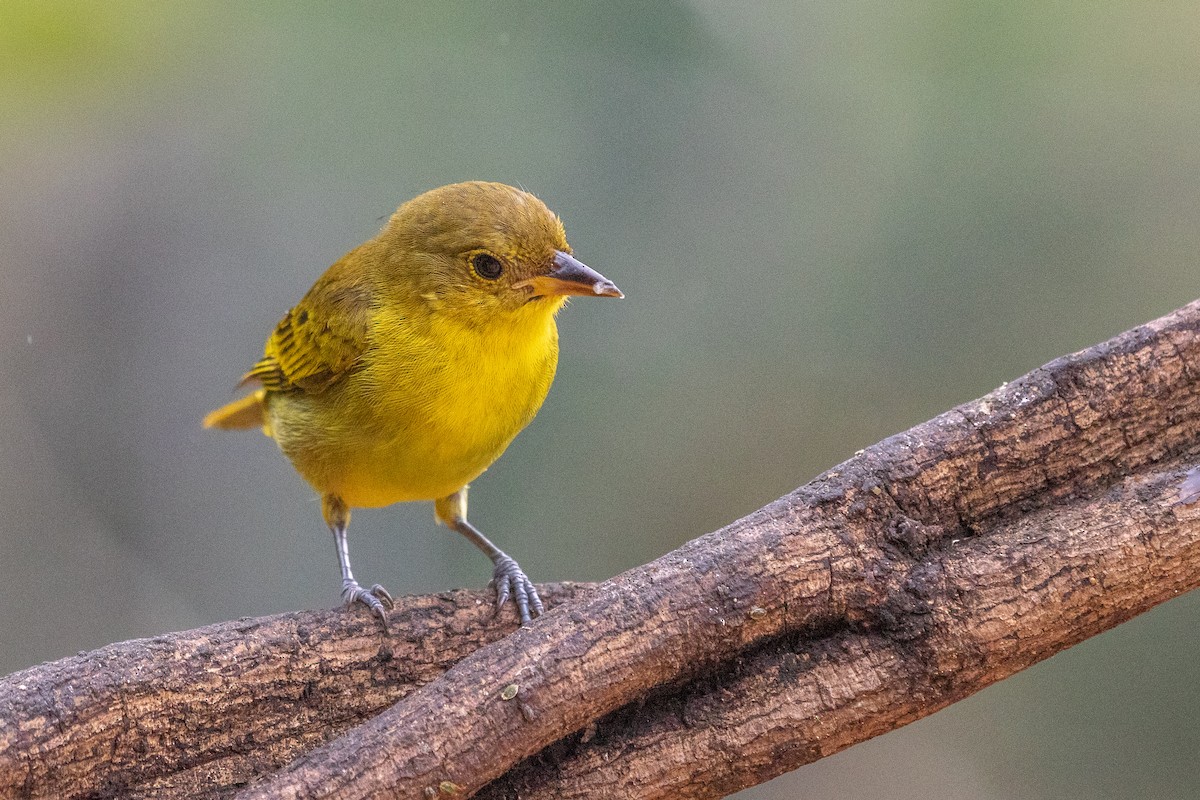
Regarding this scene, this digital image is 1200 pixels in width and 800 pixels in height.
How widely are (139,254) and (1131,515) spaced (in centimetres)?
480

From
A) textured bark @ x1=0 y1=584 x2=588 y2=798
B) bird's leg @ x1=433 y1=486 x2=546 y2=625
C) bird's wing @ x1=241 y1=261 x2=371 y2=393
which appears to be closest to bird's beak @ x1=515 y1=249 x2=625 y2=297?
bird's wing @ x1=241 y1=261 x2=371 y2=393

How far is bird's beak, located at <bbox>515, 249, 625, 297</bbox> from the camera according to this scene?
11.5 feet

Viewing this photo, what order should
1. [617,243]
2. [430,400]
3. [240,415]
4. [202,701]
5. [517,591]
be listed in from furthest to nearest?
[617,243]
[240,415]
[430,400]
[517,591]
[202,701]

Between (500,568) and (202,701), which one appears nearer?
(202,701)

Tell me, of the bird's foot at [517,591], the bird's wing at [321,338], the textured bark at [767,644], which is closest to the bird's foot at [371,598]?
the textured bark at [767,644]

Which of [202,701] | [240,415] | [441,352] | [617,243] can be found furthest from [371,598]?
[617,243]

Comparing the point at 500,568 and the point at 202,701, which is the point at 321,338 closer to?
the point at 500,568

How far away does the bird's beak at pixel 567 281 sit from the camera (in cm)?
351

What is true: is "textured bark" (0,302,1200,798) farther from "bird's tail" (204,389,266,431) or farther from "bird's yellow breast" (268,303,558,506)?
"bird's tail" (204,389,266,431)

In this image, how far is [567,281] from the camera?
3562 millimetres

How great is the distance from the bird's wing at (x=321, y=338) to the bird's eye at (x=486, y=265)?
0.45 m

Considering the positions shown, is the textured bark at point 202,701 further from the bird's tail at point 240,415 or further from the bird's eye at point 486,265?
the bird's tail at point 240,415

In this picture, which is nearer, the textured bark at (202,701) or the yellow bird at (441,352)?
the textured bark at (202,701)

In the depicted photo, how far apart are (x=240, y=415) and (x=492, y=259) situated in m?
1.80
